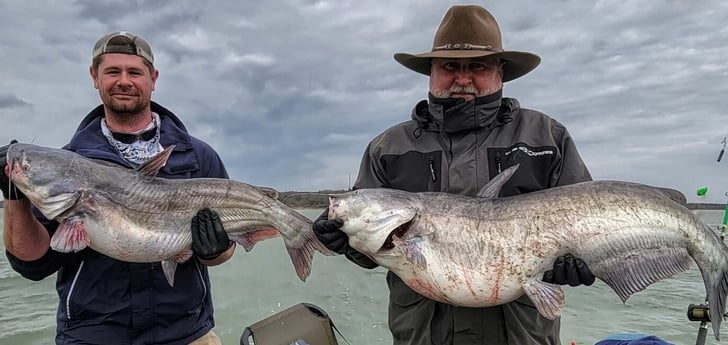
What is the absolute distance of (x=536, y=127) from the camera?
3713 millimetres

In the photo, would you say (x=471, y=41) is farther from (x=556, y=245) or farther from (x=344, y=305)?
(x=344, y=305)

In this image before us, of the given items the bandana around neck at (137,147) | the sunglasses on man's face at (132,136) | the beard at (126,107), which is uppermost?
the beard at (126,107)

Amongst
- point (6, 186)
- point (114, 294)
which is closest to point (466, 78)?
point (114, 294)

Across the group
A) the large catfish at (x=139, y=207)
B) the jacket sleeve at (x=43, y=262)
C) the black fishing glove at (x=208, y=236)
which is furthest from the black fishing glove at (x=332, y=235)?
the jacket sleeve at (x=43, y=262)

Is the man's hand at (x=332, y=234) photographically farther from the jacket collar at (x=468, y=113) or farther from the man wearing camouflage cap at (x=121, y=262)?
the jacket collar at (x=468, y=113)

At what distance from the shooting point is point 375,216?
3.49 metres

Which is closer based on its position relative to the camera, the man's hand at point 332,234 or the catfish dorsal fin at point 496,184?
the catfish dorsal fin at point 496,184

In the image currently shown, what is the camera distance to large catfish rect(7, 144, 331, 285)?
3549mm

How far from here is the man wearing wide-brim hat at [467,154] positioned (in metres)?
3.55

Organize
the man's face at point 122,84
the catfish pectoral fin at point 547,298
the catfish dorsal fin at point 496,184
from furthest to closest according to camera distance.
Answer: the man's face at point 122,84
the catfish dorsal fin at point 496,184
the catfish pectoral fin at point 547,298

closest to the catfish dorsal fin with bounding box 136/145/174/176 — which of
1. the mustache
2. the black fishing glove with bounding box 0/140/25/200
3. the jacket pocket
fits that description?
the black fishing glove with bounding box 0/140/25/200

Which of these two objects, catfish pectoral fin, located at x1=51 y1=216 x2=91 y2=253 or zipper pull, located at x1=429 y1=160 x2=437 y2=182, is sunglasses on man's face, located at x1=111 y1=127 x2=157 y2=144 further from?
zipper pull, located at x1=429 y1=160 x2=437 y2=182

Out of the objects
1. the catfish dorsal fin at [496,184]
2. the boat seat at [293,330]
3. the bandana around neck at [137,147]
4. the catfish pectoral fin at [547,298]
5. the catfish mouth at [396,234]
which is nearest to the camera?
the catfish pectoral fin at [547,298]

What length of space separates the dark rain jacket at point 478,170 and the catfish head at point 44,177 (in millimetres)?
2084
